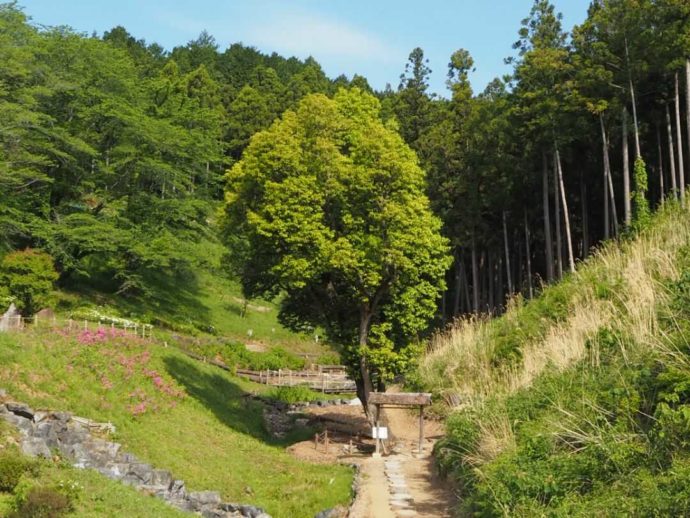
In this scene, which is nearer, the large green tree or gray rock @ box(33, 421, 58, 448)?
gray rock @ box(33, 421, 58, 448)

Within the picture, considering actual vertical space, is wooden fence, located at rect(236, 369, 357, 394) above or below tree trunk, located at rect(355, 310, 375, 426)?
below

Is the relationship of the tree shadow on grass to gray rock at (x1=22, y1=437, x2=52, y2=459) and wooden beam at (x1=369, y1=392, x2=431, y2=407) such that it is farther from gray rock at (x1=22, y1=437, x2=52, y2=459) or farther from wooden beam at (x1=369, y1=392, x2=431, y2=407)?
gray rock at (x1=22, y1=437, x2=52, y2=459)

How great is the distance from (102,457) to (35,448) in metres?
2.11

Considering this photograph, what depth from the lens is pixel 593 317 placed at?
11.7 meters

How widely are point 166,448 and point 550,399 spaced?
13.1 meters

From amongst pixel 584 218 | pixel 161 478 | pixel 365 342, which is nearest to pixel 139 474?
pixel 161 478

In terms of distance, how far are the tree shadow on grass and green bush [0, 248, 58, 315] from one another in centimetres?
724

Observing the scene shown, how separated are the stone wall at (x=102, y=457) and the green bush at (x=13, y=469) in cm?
98

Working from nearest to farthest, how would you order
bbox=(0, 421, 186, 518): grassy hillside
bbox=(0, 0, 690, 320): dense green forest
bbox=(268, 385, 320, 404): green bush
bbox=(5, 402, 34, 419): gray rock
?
1. bbox=(0, 421, 186, 518): grassy hillside
2. bbox=(5, 402, 34, 419): gray rock
3. bbox=(0, 0, 690, 320): dense green forest
4. bbox=(268, 385, 320, 404): green bush

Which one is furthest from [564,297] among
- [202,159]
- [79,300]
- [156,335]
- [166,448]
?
[202,159]

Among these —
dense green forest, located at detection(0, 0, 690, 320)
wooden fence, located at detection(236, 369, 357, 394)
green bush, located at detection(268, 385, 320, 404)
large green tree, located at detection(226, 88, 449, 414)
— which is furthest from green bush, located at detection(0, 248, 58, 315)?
large green tree, located at detection(226, 88, 449, 414)

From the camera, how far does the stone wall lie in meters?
15.3

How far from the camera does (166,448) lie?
64.0ft

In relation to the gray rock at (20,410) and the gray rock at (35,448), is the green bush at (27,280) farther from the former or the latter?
the gray rock at (35,448)
